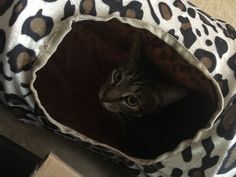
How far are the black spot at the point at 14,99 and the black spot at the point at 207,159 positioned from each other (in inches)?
15.3

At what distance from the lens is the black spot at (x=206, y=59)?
3.14 ft

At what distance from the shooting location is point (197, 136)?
937 mm

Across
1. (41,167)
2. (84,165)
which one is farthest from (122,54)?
(41,167)

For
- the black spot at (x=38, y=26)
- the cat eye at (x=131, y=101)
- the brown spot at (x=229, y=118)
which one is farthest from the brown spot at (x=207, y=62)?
the black spot at (x=38, y=26)

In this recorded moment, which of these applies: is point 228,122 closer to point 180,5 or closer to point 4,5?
point 180,5

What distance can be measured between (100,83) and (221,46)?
40 centimetres

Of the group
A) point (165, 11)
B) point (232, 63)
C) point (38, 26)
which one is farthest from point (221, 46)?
point (38, 26)

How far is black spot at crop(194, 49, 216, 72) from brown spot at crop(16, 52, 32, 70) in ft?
1.14

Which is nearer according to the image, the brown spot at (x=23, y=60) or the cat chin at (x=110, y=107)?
the brown spot at (x=23, y=60)

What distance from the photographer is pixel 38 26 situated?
859mm

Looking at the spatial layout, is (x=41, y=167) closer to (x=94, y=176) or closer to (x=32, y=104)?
(x=32, y=104)

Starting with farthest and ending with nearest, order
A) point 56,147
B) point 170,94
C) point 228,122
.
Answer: point 56,147 < point 170,94 < point 228,122

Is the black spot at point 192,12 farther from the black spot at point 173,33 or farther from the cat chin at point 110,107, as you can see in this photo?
the cat chin at point 110,107

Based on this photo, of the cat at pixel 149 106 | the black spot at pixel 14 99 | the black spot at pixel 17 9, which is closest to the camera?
the black spot at pixel 17 9
